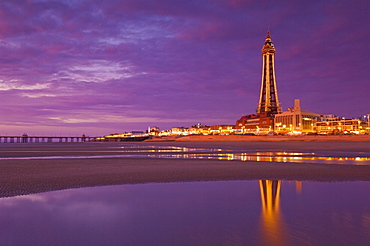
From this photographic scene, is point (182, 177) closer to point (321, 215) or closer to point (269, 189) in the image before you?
point (269, 189)

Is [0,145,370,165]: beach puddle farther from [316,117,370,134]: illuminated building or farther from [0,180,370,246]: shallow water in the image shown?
[316,117,370,134]: illuminated building

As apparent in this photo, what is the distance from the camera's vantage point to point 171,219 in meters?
6.88

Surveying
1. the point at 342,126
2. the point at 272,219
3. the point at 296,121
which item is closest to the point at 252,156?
the point at 272,219

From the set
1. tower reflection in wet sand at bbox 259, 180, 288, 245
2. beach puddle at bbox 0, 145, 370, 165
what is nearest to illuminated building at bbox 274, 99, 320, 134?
beach puddle at bbox 0, 145, 370, 165

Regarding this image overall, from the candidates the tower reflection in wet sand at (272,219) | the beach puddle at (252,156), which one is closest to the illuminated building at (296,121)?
the beach puddle at (252,156)

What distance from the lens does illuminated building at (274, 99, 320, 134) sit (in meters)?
168

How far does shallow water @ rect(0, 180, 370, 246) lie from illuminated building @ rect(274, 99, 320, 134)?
539ft

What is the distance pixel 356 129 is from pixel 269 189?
168 metres

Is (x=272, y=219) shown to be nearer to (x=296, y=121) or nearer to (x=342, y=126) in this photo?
(x=296, y=121)

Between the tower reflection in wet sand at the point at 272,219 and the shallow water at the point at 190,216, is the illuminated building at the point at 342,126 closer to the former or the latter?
the tower reflection in wet sand at the point at 272,219

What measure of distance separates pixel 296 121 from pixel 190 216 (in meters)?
174

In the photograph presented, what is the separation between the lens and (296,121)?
16988cm

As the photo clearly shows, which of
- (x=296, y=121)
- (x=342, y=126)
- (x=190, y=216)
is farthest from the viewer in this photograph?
(x=296, y=121)

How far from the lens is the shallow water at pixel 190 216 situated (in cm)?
559
